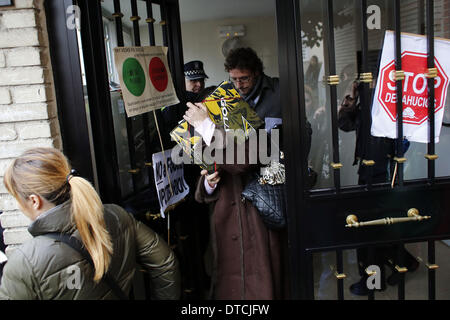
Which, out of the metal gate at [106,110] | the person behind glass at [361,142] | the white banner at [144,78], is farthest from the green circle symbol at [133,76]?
the person behind glass at [361,142]

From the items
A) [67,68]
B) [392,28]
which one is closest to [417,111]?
[392,28]

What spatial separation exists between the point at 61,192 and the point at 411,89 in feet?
5.85

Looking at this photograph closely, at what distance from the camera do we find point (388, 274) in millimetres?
3500

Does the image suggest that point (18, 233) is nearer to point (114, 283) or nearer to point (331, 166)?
point (114, 283)

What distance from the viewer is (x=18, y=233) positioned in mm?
2143

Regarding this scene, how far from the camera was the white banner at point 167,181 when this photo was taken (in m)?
2.51

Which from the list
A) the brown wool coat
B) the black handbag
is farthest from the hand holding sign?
the black handbag

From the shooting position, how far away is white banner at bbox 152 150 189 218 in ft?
8.25

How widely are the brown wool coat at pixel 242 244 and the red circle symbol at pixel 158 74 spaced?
671 mm

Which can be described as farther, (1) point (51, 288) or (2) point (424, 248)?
(2) point (424, 248)

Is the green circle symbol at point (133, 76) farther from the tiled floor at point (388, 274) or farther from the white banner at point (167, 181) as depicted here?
the tiled floor at point (388, 274)

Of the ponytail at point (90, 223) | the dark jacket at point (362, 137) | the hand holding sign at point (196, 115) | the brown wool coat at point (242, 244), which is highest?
the hand holding sign at point (196, 115)

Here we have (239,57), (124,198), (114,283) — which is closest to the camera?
(114,283)
